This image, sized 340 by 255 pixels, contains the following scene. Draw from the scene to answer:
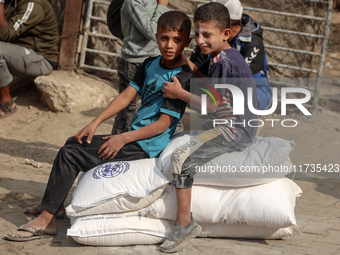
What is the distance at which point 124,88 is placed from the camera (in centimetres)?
506

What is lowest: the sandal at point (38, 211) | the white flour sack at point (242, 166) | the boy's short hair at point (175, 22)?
the sandal at point (38, 211)

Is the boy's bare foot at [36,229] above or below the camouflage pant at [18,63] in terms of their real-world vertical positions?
below

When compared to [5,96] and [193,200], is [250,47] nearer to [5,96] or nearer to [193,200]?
[193,200]

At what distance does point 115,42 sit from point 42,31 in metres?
1.08

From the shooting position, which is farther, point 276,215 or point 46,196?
point 46,196

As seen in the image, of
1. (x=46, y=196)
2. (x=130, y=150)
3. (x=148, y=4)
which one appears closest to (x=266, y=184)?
(x=130, y=150)

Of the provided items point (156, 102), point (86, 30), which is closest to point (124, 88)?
point (156, 102)

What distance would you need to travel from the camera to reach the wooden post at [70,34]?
7141 millimetres

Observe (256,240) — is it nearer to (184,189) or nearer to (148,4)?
(184,189)

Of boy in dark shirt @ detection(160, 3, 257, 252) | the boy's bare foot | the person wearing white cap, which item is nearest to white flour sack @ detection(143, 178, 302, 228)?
boy in dark shirt @ detection(160, 3, 257, 252)

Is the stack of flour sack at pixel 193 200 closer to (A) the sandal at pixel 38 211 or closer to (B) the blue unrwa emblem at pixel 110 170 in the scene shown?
(B) the blue unrwa emblem at pixel 110 170

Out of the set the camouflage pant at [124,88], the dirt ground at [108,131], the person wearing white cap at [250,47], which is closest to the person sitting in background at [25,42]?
the dirt ground at [108,131]

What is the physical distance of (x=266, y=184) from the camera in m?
3.45

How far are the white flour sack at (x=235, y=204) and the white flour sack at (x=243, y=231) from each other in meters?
0.08
